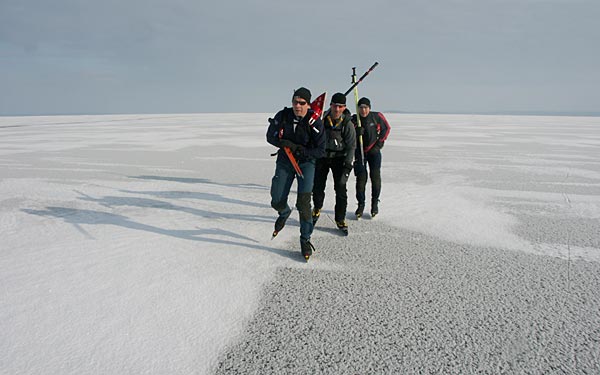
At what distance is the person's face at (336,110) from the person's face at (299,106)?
84cm

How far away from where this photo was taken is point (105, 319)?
296 cm

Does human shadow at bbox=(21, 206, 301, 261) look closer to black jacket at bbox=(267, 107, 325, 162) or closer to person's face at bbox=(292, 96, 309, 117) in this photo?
black jacket at bbox=(267, 107, 325, 162)

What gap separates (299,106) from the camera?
4031 millimetres

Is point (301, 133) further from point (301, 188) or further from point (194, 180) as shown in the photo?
point (194, 180)

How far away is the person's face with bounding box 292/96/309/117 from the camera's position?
4004mm

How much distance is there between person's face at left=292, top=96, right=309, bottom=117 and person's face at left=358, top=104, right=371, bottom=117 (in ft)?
6.29

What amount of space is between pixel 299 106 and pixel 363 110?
2.07 m

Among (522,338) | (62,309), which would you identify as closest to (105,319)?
(62,309)

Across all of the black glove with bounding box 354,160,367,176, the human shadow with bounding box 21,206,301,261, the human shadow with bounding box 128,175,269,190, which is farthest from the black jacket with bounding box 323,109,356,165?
the human shadow with bounding box 128,175,269,190

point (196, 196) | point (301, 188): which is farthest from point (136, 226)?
point (301, 188)

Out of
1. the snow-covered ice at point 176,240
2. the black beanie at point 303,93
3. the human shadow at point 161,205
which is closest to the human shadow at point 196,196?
the snow-covered ice at point 176,240

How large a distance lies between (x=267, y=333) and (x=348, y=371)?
28.8 inches

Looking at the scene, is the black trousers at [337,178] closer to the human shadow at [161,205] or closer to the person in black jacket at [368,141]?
the person in black jacket at [368,141]

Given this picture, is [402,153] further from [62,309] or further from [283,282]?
[62,309]
